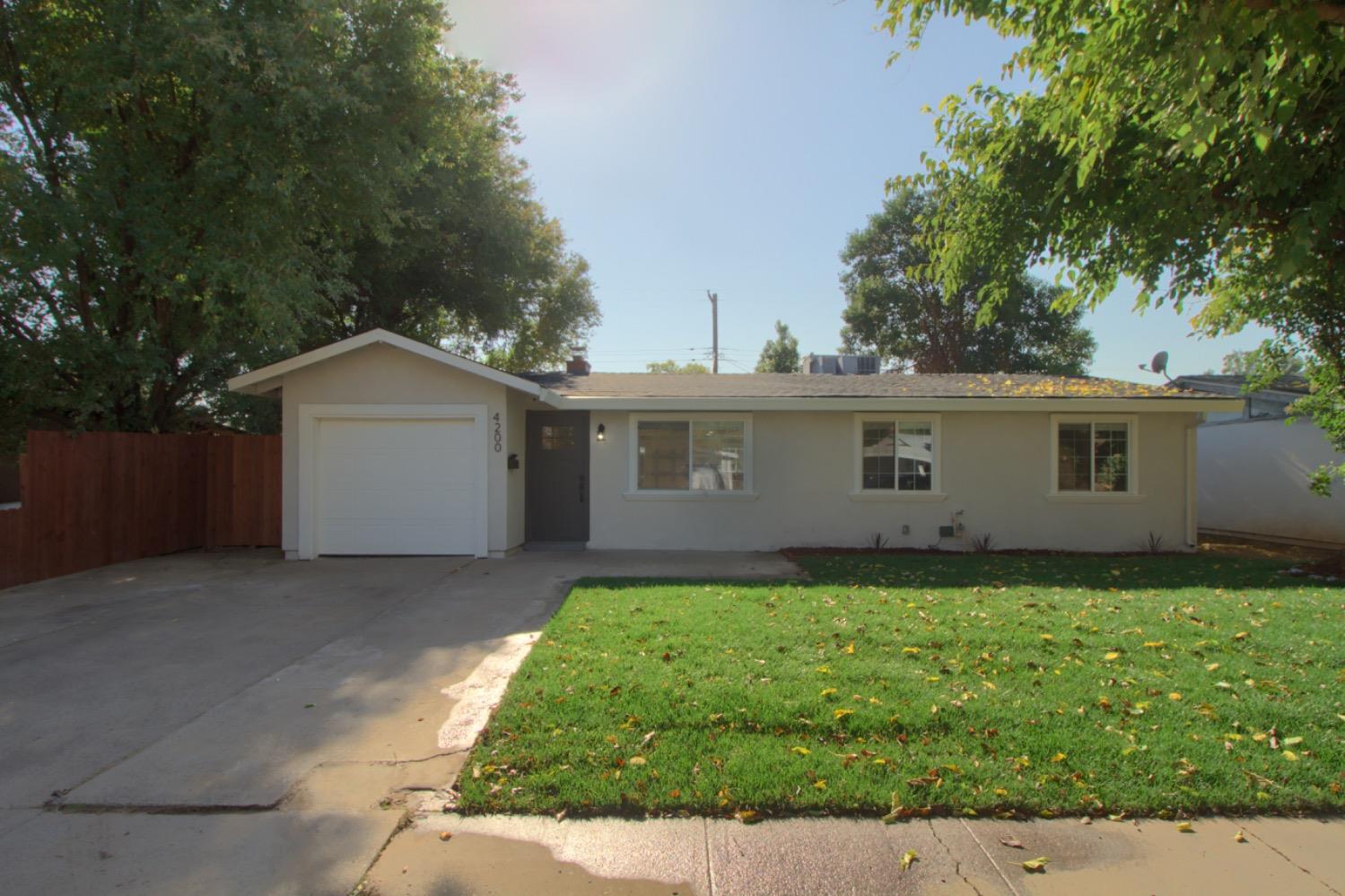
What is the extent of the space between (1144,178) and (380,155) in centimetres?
1078

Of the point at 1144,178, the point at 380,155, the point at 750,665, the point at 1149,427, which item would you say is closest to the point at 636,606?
the point at 750,665

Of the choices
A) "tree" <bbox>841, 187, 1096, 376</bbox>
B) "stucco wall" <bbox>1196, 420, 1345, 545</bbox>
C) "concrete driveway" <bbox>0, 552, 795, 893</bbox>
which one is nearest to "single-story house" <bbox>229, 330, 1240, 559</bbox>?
"concrete driveway" <bbox>0, 552, 795, 893</bbox>

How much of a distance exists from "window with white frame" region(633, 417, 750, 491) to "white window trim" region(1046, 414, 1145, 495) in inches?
199

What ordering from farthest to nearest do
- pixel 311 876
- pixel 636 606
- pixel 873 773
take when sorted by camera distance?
pixel 636 606
pixel 873 773
pixel 311 876

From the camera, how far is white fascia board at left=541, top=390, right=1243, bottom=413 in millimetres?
11617

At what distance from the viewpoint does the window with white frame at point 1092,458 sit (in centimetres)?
1216

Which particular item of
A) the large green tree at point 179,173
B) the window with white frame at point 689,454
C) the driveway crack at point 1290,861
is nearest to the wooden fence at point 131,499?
the large green tree at point 179,173

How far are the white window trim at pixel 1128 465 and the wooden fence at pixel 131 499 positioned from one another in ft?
42.3

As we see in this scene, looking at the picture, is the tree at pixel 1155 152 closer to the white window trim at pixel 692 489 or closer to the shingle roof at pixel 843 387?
the shingle roof at pixel 843 387

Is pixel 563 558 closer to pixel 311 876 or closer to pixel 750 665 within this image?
pixel 750 665

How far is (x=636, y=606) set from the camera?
731 centimetres

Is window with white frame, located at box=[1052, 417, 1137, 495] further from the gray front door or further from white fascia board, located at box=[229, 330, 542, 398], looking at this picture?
white fascia board, located at box=[229, 330, 542, 398]

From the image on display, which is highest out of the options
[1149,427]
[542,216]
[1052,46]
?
[542,216]

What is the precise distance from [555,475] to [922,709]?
28.9 feet
